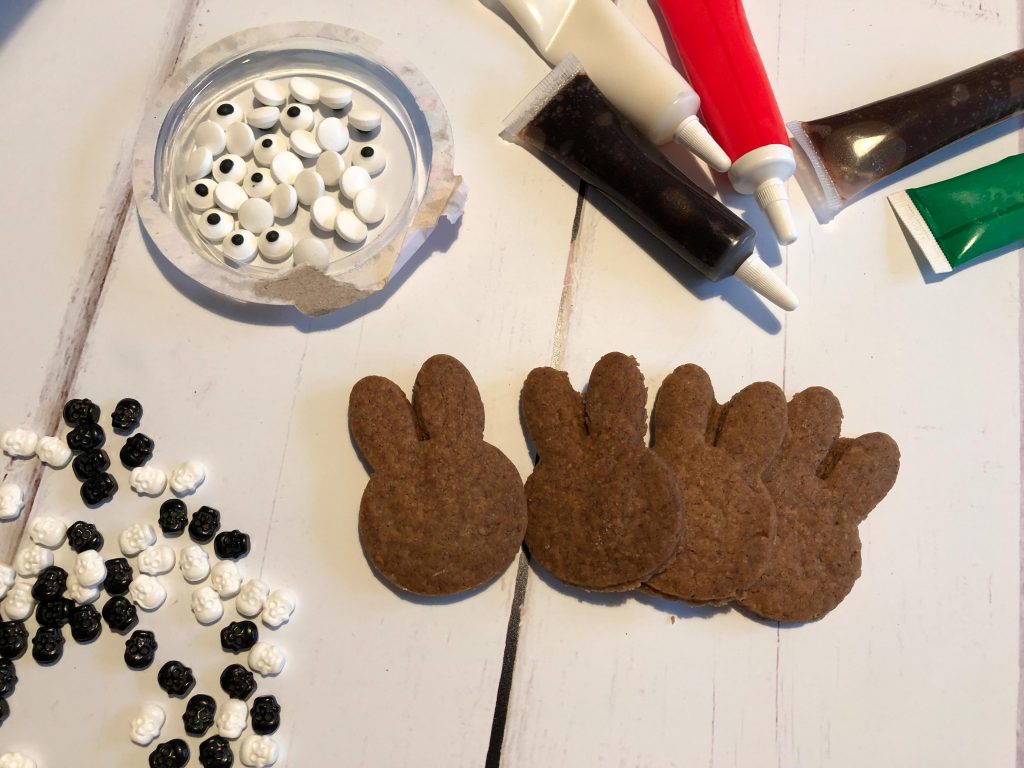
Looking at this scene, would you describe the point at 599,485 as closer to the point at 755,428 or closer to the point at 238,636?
the point at 755,428

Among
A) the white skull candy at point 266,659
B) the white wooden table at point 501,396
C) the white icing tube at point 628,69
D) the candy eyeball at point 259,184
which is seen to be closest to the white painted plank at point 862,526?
the white wooden table at point 501,396

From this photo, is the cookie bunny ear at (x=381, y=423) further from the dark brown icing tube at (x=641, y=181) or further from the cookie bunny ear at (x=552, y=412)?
the dark brown icing tube at (x=641, y=181)

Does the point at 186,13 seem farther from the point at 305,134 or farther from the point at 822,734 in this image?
the point at 822,734

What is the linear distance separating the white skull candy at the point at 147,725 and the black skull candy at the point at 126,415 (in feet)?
0.81

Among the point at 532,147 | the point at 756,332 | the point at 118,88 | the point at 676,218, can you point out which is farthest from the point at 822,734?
the point at 118,88

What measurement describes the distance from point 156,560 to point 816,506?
59cm

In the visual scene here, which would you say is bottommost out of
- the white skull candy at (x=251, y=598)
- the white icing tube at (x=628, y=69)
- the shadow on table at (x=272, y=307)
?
the white skull candy at (x=251, y=598)

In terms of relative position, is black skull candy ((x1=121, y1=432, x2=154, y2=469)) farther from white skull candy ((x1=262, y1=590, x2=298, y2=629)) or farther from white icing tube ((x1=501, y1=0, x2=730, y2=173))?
white icing tube ((x1=501, y1=0, x2=730, y2=173))

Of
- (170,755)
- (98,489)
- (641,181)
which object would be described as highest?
(641,181)

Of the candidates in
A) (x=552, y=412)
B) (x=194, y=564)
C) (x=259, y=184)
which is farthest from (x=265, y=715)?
(x=259, y=184)

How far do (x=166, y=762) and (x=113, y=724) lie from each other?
0.06m

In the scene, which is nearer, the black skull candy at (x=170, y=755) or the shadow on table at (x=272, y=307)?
the black skull candy at (x=170, y=755)

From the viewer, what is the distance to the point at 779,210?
0.74m

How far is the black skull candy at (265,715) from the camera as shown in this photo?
680 mm
